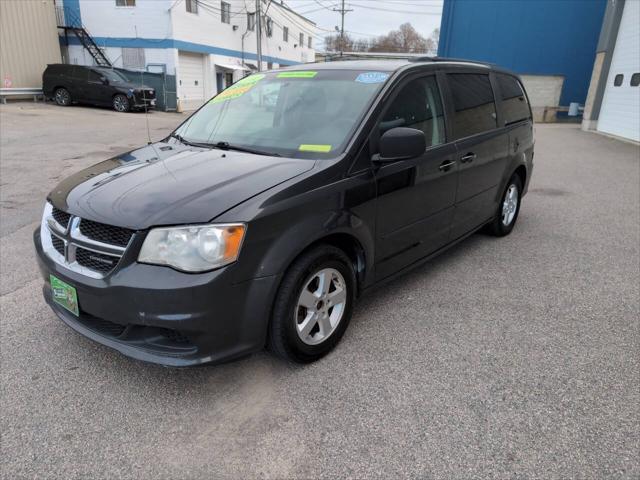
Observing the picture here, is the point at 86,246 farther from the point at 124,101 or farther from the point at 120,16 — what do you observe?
the point at 120,16

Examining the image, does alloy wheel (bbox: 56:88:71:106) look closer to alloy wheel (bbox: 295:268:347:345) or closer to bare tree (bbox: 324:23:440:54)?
alloy wheel (bbox: 295:268:347:345)

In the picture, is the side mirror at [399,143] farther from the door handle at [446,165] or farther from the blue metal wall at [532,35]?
the blue metal wall at [532,35]

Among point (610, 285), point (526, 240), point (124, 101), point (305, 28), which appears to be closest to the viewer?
point (610, 285)

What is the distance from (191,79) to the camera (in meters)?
28.0

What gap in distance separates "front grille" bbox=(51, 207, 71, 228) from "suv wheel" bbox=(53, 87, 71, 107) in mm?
21422

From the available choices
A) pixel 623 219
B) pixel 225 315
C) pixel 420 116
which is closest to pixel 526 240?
pixel 623 219

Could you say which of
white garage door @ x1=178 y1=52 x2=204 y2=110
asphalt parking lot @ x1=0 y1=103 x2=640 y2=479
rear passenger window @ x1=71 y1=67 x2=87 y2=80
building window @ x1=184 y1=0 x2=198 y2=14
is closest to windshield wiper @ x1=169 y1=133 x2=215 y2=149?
asphalt parking lot @ x1=0 y1=103 x2=640 y2=479

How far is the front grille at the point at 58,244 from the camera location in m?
2.70

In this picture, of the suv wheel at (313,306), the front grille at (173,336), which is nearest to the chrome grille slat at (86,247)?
the front grille at (173,336)

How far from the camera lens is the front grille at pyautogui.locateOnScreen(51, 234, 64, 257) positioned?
2.70m

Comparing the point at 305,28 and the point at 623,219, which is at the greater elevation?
the point at 305,28

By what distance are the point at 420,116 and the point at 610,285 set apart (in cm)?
232

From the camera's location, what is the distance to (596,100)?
62.0ft

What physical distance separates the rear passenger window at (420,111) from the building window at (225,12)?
3055 centimetres
